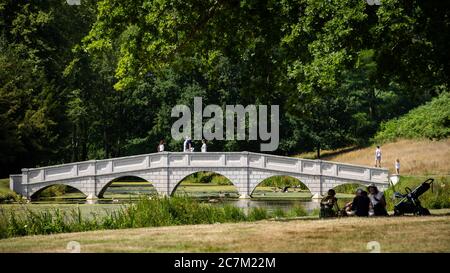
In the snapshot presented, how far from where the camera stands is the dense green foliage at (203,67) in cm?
1753

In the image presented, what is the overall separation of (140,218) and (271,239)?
5.94 metres

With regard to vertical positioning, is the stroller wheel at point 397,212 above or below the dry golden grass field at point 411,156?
below

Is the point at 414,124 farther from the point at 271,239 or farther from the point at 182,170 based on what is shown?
the point at 271,239

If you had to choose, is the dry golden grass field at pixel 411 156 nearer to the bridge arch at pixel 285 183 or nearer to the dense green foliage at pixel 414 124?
the dense green foliage at pixel 414 124

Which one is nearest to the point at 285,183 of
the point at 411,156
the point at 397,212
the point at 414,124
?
the point at 411,156

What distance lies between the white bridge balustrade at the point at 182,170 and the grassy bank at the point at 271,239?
82.8 feet

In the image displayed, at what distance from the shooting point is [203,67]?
2000 centimetres

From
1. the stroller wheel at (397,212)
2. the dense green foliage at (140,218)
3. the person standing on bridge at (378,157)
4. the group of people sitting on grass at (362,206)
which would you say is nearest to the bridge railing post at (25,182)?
the person standing on bridge at (378,157)

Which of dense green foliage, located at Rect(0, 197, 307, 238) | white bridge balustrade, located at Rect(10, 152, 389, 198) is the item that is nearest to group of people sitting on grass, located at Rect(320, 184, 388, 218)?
dense green foliage, located at Rect(0, 197, 307, 238)

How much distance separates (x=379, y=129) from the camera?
56.9 meters

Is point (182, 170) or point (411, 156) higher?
point (411, 156)

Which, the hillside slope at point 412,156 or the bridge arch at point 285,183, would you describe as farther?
the bridge arch at point 285,183

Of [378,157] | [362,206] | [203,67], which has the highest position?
[203,67]
